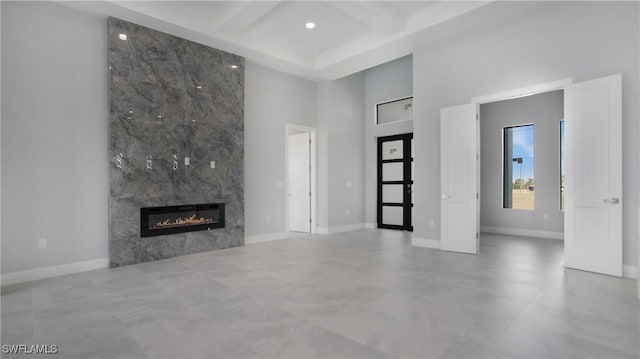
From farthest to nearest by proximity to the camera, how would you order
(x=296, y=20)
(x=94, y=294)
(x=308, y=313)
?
1. (x=296, y=20)
2. (x=94, y=294)
3. (x=308, y=313)

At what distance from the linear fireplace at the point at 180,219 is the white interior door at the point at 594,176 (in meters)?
5.38

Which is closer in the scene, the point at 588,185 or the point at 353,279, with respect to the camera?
the point at 353,279

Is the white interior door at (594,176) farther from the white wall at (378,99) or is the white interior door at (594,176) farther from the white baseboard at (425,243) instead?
the white wall at (378,99)

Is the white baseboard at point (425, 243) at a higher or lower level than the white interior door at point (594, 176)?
lower

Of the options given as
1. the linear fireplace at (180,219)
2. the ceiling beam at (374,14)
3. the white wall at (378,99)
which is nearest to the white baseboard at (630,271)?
the ceiling beam at (374,14)

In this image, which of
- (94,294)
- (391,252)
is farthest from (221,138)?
(391,252)

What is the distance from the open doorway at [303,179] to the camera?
7934mm

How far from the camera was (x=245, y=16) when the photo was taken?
4914 millimetres

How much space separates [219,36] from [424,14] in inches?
130

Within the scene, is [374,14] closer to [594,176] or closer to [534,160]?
[594,176]

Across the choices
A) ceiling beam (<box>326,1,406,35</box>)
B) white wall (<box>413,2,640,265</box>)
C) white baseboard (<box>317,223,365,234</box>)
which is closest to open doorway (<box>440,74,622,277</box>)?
white wall (<box>413,2,640,265</box>)

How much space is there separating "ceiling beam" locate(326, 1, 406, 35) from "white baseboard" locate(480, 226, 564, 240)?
5.14 metres

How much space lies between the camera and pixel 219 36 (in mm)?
5438

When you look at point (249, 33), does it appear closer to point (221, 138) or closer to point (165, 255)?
point (221, 138)
